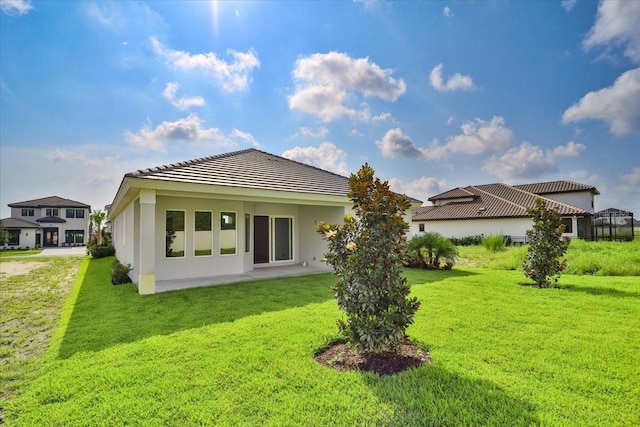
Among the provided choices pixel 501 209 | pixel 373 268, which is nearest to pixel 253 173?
pixel 373 268

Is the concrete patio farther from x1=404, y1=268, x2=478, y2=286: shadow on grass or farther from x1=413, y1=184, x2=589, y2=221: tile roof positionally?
x1=413, y1=184, x2=589, y2=221: tile roof

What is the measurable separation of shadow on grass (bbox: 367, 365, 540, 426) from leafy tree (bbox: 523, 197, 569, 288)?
788cm

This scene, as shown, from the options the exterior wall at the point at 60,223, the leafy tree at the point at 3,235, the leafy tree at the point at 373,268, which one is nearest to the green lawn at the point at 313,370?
the leafy tree at the point at 373,268

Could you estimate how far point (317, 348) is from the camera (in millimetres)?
4875

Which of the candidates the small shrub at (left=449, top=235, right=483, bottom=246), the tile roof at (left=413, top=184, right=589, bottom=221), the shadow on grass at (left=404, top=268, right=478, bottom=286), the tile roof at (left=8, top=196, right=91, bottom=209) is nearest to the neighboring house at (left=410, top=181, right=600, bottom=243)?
the tile roof at (left=413, top=184, right=589, bottom=221)

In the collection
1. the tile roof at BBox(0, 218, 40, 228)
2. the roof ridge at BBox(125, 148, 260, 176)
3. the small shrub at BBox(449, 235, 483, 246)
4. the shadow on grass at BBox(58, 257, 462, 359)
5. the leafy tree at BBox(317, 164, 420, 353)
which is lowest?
the shadow on grass at BBox(58, 257, 462, 359)

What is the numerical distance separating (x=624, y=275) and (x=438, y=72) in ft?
37.3

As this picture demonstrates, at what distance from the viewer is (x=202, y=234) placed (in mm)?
11172

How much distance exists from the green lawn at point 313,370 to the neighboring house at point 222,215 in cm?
311

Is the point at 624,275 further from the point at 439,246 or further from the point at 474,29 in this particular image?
the point at 474,29

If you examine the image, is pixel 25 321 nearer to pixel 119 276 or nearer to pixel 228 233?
pixel 119 276

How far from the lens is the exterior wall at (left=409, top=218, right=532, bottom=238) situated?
26484 mm

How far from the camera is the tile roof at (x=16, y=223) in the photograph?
4078cm

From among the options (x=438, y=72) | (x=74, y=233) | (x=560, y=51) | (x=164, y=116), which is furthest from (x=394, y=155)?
(x=74, y=233)
